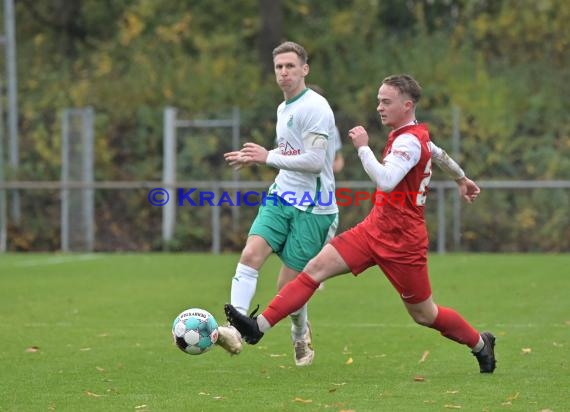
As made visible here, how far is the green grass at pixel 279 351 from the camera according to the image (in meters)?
7.44

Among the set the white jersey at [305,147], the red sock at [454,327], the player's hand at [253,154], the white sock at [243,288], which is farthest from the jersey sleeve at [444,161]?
the white sock at [243,288]

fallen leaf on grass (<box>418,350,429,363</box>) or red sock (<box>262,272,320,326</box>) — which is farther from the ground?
red sock (<box>262,272,320,326</box>)

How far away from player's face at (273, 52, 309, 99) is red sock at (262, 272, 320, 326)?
5.01 feet

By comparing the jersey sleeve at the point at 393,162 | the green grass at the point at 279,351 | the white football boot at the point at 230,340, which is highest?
the jersey sleeve at the point at 393,162

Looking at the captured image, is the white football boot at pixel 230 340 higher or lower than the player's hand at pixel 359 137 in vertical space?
lower

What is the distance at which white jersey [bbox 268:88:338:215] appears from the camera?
8.95 metres

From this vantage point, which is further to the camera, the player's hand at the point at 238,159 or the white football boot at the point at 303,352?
the white football boot at the point at 303,352

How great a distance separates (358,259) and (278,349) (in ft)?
6.51

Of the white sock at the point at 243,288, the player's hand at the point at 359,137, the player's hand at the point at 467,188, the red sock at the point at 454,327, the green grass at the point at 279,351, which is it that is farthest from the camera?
the player's hand at the point at 467,188

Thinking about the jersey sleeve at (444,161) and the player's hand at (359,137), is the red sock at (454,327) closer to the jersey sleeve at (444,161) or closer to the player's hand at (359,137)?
the jersey sleeve at (444,161)

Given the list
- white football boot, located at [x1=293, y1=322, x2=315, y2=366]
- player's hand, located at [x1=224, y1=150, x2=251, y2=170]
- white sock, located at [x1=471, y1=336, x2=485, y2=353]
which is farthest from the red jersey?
white football boot, located at [x1=293, y1=322, x2=315, y2=366]

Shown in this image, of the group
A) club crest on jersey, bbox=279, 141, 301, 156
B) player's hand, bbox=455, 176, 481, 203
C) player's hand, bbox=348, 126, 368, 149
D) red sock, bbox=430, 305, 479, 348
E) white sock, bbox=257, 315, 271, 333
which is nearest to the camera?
player's hand, bbox=348, 126, 368, 149

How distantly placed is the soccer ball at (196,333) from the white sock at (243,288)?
2.07ft

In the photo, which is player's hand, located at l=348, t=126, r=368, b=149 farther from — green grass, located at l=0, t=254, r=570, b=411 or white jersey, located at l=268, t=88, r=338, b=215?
green grass, located at l=0, t=254, r=570, b=411
